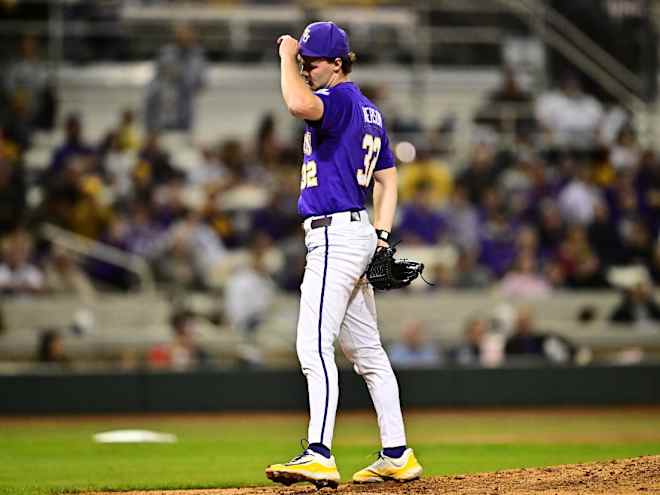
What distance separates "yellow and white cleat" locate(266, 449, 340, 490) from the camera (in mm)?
5133

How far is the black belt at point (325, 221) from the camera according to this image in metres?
5.52

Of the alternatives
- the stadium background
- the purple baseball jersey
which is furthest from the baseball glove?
the stadium background

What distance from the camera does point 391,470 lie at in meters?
5.77

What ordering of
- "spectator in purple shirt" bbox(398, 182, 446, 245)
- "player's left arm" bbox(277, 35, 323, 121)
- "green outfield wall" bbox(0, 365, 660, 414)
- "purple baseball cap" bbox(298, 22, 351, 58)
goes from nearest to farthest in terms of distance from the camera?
"player's left arm" bbox(277, 35, 323, 121) → "purple baseball cap" bbox(298, 22, 351, 58) → "green outfield wall" bbox(0, 365, 660, 414) → "spectator in purple shirt" bbox(398, 182, 446, 245)

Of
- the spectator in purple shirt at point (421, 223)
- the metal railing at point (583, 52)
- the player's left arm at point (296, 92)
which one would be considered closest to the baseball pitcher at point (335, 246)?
the player's left arm at point (296, 92)

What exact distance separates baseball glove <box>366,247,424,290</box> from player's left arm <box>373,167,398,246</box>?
0.16 metres

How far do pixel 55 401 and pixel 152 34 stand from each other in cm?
721

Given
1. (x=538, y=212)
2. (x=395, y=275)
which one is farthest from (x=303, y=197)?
(x=538, y=212)

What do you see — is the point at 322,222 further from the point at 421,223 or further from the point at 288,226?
the point at 421,223

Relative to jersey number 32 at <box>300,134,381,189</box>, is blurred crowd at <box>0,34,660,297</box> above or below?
below

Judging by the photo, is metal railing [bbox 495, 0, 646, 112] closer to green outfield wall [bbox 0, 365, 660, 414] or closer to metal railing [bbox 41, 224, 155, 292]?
green outfield wall [bbox 0, 365, 660, 414]

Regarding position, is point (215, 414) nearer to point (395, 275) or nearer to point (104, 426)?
point (104, 426)

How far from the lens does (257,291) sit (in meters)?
13.6

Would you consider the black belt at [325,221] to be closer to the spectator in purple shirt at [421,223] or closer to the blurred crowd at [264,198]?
the blurred crowd at [264,198]
